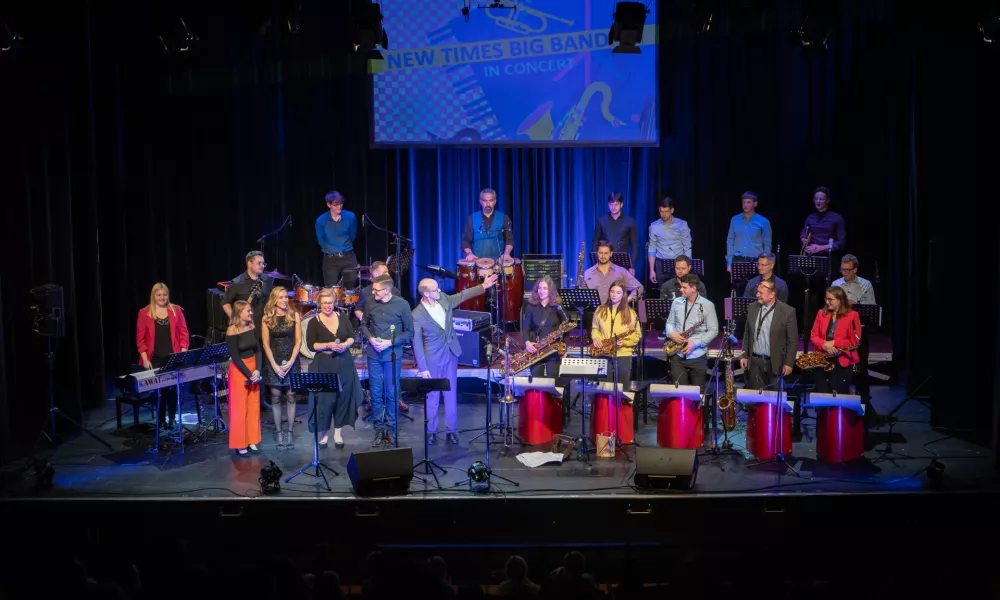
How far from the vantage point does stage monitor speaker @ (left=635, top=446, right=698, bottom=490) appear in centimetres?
890

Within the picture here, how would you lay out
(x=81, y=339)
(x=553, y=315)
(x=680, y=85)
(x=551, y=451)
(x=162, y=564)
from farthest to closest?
(x=680, y=85), (x=81, y=339), (x=553, y=315), (x=551, y=451), (x=162, y=564)

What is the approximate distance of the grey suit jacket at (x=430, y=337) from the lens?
10.4m

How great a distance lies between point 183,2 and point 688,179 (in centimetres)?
780

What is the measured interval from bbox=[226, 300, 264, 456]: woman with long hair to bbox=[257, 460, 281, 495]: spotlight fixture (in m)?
1.29

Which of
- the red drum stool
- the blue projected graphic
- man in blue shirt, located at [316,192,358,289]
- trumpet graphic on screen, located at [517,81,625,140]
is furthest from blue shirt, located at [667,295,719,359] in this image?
man in blue shirt, located at [316,192,358,289]

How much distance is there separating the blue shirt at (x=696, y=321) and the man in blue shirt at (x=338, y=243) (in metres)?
4.89

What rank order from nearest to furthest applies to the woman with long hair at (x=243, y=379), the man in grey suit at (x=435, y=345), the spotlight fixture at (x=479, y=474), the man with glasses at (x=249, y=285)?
the spotlight fixture at (x=479, y=474)
the woman with long hair at (x=243, y=379)
the man in grey suit at (x=435, y=345)
the man with glasses at (x=249, y=285)

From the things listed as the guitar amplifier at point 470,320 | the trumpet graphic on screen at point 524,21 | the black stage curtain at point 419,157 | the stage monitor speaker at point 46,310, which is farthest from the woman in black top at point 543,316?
the stage monitor speaker at point 46,310

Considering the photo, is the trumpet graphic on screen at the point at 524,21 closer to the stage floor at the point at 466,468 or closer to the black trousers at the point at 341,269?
the black trousers at the point at 341,269

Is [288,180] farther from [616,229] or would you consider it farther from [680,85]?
[680,85]

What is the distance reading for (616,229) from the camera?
44.8 ft

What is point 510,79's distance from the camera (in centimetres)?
1453

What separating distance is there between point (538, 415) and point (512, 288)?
129 inches

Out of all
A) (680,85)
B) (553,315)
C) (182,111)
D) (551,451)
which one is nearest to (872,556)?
(551,451)
